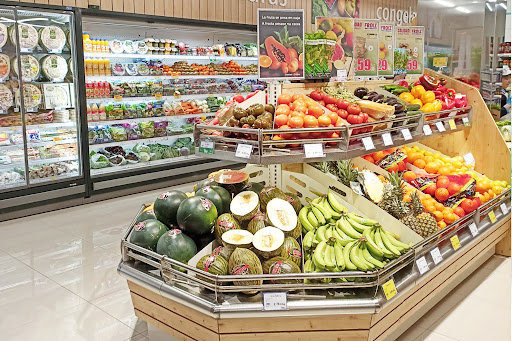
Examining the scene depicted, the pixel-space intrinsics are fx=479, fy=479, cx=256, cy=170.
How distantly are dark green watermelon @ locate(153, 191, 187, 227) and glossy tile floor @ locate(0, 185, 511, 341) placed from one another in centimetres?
75

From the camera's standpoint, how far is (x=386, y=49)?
12.4 ft

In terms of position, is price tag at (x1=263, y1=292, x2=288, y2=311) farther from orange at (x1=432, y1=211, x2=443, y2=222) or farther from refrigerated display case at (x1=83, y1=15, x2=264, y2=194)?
refrigerated display case at (x1=83, y1=15, x2=264, y2=194)

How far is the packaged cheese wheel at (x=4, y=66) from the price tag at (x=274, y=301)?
4336 mm

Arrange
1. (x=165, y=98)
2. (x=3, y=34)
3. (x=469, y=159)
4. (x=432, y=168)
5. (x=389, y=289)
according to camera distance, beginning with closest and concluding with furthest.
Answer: (x=389, y=289)
(x=432, y=168)
(x=469, y=159)
(x=3, y=34)
(x=165, y=98)

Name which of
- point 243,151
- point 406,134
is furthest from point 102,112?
point 406,134

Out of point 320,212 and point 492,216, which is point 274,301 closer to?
point 320,212

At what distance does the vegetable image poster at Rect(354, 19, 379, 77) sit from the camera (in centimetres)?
355

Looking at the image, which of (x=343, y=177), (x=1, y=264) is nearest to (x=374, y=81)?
(x=343, y=177)

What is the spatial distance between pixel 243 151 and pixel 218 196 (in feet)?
1.07

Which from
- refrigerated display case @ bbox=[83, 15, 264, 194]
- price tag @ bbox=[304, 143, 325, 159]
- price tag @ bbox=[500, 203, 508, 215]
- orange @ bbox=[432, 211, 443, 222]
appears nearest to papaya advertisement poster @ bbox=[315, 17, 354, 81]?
price tag @ bbox=[304, 143, 325, 159]

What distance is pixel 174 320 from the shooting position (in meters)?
2.39

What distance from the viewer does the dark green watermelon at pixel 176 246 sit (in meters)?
2.35

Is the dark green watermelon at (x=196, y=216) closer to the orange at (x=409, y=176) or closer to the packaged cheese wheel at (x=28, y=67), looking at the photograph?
the orange at (x=409, y=176)

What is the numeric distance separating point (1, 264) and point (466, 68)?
5219 mm
